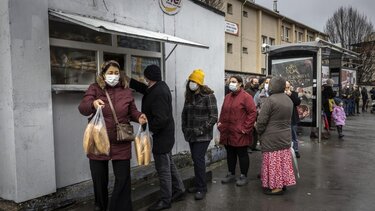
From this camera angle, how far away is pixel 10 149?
3867 mm

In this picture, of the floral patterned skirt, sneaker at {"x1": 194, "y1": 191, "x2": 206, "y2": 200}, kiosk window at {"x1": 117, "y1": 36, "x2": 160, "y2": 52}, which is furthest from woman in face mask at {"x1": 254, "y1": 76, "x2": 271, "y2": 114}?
sneaker at {"x1": 194, "y1": 191, "x2": 206, "y2": 200}

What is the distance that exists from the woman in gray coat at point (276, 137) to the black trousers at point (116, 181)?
220 centimetres

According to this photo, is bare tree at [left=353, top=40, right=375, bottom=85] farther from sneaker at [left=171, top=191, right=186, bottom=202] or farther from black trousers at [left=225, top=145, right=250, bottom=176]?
sneaker at [left=171, top=191, right=186, bottom=202]

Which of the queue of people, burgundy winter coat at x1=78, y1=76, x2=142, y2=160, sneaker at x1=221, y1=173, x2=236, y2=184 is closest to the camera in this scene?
burgundy winter coat at x1=78, y1=76, x2=142, y2=160

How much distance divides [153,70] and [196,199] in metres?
1.91

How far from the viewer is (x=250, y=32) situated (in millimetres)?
28703

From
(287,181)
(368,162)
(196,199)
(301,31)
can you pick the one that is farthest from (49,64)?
(301,31)

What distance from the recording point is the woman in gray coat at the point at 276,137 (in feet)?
16.8

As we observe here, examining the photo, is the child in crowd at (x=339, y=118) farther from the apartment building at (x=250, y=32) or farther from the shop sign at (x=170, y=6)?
the apartment building at (x=250, y=32)

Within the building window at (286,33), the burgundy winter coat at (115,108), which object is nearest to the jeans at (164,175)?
the burgundy winter coat at (115,108)

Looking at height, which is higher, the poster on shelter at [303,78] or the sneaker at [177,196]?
the poster on shelter at [303,78]

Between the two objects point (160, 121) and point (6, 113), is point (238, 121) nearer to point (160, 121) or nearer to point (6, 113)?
point (160, 121)

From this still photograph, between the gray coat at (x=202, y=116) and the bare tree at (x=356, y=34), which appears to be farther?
the bare tree at (x=356, y=34)

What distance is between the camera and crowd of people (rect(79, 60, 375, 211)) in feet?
12.3
